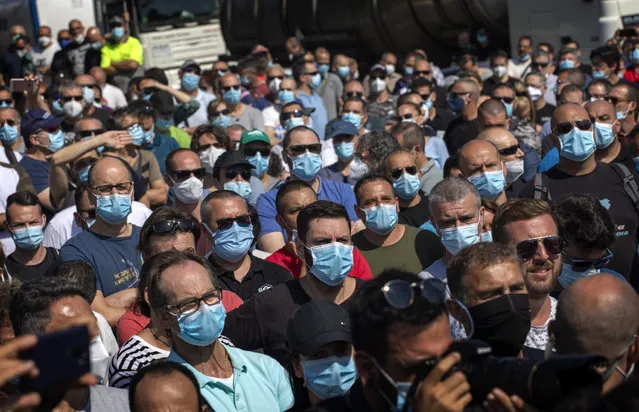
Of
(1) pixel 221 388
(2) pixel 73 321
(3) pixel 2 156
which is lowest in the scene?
(3) pixel 2 156

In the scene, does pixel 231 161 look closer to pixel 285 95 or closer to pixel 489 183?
pixel 489 183

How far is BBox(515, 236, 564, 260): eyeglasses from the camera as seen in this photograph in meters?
5.13

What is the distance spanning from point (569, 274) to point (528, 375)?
8.89 feet

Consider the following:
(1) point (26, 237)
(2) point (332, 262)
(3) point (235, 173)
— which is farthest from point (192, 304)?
(3) point (235, 173)

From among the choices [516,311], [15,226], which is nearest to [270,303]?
[516,311]

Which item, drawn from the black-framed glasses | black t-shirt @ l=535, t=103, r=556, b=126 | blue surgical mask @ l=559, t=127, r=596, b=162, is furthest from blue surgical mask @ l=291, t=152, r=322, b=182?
black t-shirt @ l=535, t=103, r=556, b=126

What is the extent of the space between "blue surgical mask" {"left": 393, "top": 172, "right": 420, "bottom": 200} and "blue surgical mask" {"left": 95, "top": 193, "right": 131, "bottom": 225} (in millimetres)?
2004

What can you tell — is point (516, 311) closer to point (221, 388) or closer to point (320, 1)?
point (221, 388)

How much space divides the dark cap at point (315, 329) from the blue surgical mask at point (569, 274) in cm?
162

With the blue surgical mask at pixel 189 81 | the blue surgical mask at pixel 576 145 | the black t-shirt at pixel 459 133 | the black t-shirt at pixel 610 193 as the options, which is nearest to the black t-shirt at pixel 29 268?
the black t-shirt at pixel 610 193

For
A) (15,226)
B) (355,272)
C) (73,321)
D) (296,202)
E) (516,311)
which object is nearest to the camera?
(516,311)

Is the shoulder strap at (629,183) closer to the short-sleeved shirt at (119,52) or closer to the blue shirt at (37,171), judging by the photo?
the blue shirt at (37,171)

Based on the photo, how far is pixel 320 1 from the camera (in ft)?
68.4

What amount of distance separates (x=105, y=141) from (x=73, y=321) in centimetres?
487
